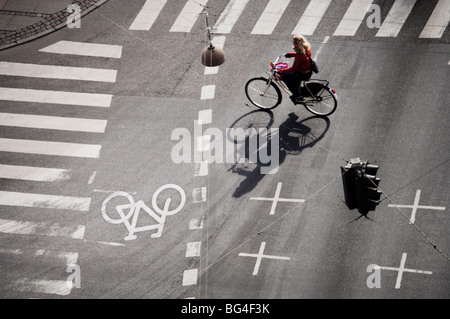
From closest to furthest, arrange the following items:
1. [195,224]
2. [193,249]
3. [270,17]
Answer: [193,249] → [195,224] → [270,17]

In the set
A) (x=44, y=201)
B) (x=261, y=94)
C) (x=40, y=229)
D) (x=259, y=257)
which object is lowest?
(x=40, y=229)

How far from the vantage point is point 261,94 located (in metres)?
14.4

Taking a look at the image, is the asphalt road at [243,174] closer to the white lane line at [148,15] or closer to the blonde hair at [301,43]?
the white lane line at [148,15]

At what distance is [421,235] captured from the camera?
11750mm

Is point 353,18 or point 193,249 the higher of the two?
point 353,18

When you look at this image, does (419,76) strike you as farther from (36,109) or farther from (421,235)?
(36,109)

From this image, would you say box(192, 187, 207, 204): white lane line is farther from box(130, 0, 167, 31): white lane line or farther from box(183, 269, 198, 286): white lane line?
box(130, 0, 167, 31): white lane line

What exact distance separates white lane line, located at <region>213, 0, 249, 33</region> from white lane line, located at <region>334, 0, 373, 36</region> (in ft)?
10.0

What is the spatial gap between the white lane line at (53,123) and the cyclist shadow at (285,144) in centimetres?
391

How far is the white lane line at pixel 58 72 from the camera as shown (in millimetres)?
15359

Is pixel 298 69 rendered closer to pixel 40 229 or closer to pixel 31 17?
pixel 40 229

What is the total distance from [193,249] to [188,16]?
311 inches

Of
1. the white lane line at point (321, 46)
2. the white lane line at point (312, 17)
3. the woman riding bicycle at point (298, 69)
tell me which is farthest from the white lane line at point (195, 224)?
the white lane line at point (312, 17)

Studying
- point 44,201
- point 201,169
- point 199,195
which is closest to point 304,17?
point 201,169
